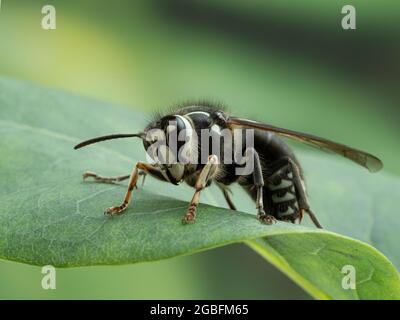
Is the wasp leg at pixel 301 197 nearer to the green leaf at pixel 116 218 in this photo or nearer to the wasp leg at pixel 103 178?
the green leaf at pixel 116 218

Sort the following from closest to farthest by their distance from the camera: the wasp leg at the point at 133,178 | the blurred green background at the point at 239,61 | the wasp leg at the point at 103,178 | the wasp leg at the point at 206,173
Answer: the wasp leg at the point at 133,178
the wasp leg at the point at 206,173
the wasp leg at the point at 103,178
the blurred green background at the point at 239,61

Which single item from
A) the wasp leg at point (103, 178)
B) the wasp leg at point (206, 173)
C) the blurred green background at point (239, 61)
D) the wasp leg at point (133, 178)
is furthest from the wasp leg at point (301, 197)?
the blurred green background at point (239, 61)

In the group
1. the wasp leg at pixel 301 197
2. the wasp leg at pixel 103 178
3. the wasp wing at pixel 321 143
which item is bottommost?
the wasp leg at pixel 301 197

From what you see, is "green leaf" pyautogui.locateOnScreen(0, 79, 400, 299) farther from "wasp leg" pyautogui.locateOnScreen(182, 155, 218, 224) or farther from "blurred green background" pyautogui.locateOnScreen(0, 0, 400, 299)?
"blurred green background" pyautogui.locateOnScreen(0, 0, 400, 299)

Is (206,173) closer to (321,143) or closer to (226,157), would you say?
(226,157)

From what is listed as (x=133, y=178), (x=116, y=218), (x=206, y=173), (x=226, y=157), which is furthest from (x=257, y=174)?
(x=116, y=218)

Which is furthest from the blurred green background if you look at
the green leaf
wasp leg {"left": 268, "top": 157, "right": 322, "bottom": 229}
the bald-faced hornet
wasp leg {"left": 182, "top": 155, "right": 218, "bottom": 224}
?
wasp leg {"left": 182, "top": 155, "right": 218, "bottom": 224}
